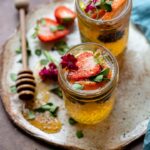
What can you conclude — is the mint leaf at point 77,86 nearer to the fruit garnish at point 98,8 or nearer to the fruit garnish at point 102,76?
the fruit garnish at point 102,76

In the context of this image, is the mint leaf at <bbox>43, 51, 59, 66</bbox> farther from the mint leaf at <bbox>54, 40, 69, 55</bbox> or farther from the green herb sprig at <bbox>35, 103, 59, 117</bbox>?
the green herb sprig at <bbox>35, 103, 59, 117</bbox>

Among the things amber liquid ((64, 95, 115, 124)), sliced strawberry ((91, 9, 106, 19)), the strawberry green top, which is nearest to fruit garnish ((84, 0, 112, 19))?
sliced strawberry ((91, 9, 106, 19))

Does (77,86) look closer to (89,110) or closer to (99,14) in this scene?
(89,110)

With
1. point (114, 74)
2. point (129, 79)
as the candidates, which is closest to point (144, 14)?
point (129, 79)

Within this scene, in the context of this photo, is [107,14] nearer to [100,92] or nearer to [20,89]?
[100,92]

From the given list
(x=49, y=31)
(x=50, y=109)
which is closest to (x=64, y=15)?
(x=49, y=31)

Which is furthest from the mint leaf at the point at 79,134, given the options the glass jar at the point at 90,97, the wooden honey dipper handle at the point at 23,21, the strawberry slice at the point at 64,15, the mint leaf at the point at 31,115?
the strawberry slice at the point at 64,15

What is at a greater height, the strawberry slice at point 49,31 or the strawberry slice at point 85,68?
the strawberry slice at point 85,68
